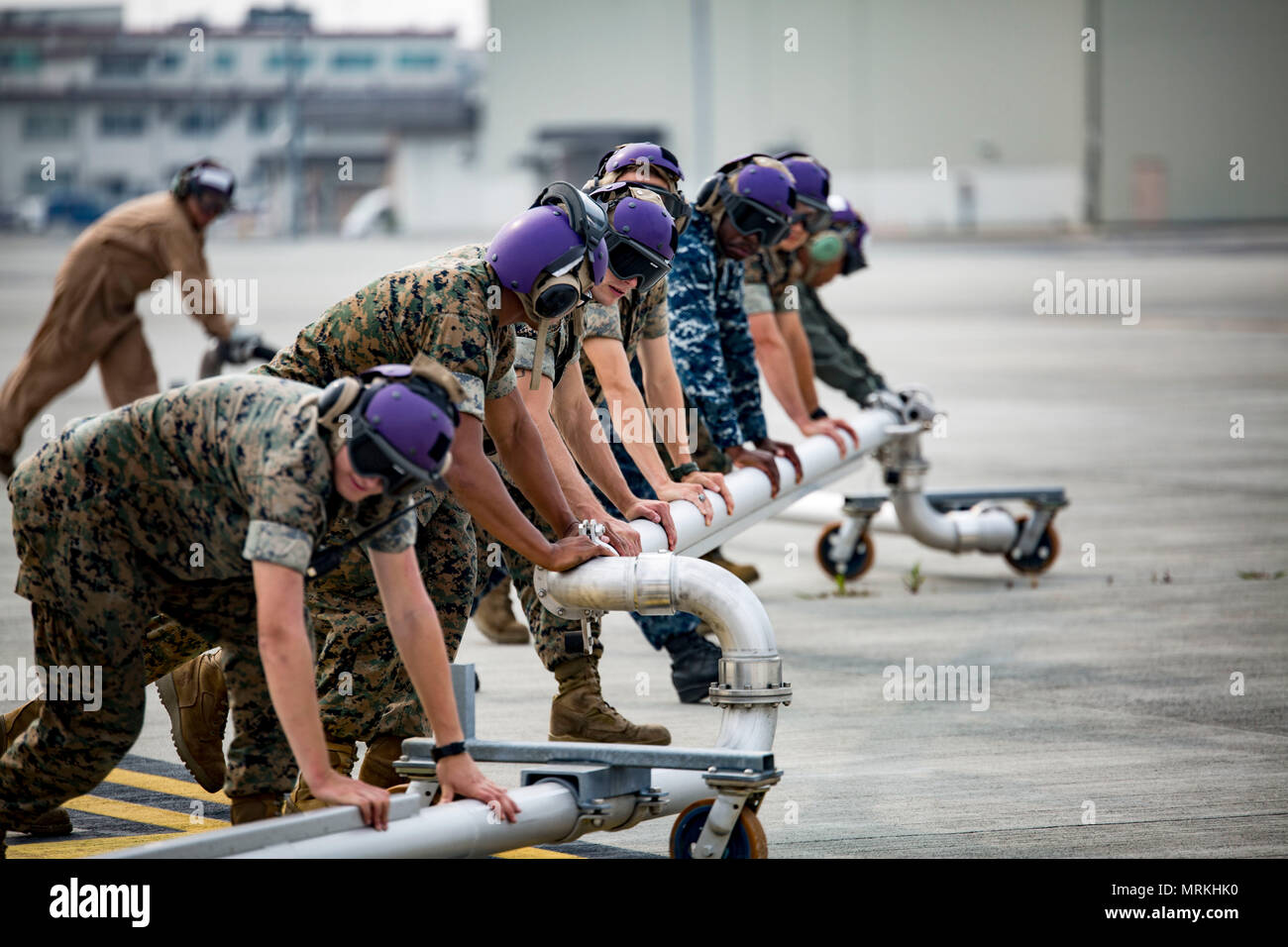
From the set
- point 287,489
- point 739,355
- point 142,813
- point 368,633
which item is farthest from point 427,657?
point 739,355

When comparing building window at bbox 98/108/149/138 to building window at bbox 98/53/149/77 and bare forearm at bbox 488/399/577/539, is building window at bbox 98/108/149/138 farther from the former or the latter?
bare forearm at bbox 488/399/577/539

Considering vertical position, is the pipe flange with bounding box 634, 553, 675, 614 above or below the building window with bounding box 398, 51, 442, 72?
below

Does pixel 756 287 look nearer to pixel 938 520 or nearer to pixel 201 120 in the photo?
pixel 938 520

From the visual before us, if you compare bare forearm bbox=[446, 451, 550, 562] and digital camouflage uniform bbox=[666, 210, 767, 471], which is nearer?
bare forearm bbox=[446, 451, 550, 562]

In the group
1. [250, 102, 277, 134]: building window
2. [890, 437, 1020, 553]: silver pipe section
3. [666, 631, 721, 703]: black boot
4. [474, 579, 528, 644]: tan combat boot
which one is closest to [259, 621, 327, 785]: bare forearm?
[666, 631, 721, 703]: black boot

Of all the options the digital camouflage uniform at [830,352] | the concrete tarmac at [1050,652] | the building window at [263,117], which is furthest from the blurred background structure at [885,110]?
the digital camouflage uniform at [830,352]

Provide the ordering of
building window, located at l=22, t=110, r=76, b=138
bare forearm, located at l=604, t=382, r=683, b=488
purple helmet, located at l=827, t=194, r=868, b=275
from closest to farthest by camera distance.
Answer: bare forearm, located at l=604, t=382, r=683, b=488
purple helmet, located at l=827, t=194, r=868, b=275
building window, located at l=22, t=110, r=76, b=138

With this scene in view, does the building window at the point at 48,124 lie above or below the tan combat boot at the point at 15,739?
above

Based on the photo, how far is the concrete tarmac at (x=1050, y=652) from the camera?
19.4 feet

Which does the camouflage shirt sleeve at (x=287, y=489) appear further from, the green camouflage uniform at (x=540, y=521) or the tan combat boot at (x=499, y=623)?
the tan combat boot at (x=499, y=623)

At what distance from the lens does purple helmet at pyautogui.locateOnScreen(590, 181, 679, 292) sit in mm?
5789

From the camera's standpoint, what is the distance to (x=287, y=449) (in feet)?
13.7

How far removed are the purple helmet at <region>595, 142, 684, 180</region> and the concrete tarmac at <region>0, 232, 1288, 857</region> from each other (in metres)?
2.16

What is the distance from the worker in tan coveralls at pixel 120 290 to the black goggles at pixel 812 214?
441 centimetres
